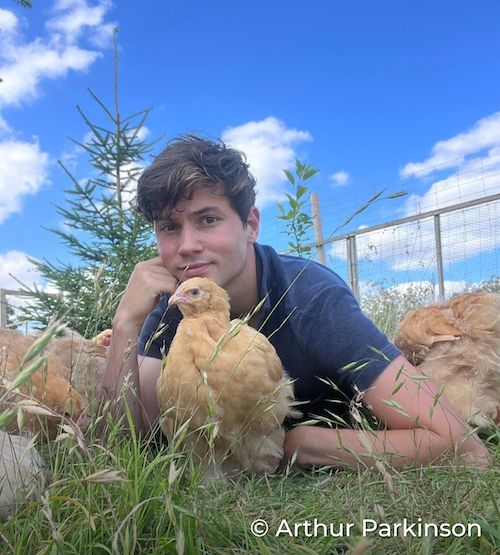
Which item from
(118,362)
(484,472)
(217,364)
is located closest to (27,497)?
(217,364)

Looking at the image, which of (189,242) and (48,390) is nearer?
(48,390)

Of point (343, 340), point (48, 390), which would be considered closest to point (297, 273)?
point (343, 340)

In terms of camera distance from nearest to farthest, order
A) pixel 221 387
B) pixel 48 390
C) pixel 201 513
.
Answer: pixel 201 513, pixel 221 387, pixel 48 390

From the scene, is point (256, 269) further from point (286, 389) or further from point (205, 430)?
point (205, 430)

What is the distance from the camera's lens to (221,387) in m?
1.76

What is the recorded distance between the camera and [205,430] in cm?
163

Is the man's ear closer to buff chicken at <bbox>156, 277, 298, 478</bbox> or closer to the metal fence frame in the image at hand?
buff chicken at <bbox>156, 277, 298, 478</bbox>

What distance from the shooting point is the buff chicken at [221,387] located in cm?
175

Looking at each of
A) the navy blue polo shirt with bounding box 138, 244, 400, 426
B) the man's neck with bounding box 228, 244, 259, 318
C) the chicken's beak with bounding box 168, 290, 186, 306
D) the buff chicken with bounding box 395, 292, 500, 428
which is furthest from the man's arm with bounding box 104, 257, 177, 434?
the buff chicken with bounding box 395, 292, 500, 428

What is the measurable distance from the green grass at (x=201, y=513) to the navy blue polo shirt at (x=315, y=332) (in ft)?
2.22

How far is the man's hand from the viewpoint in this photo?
7.13ft

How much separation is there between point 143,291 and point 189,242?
0.96 ft

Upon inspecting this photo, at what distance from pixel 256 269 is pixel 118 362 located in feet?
2.93

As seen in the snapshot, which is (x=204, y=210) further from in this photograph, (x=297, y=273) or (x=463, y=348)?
(x=463, y=348)
